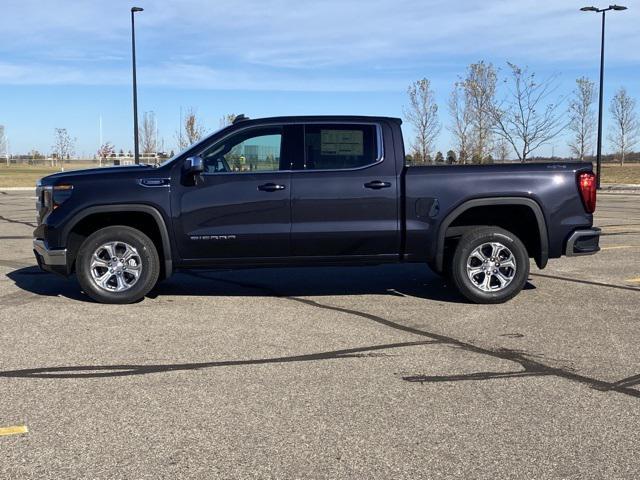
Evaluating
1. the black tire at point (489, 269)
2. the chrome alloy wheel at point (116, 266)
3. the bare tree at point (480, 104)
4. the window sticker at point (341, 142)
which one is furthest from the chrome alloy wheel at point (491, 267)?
the bare tree at point (480, 104)

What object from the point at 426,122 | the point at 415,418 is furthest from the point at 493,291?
the point at 426,122

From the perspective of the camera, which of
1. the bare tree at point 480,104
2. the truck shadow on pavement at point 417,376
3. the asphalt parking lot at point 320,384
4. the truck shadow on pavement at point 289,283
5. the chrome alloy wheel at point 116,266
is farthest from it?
the bare tree at point 480,104

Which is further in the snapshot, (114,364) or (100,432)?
(114,364)

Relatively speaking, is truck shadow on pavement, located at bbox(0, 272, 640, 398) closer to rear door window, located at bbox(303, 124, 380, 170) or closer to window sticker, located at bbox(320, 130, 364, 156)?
rear door window, located at bbox(303, 124, 380, 170)

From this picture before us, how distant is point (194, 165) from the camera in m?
6.79

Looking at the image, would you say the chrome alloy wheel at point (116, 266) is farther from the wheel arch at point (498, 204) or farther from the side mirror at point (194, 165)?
the wheel arch at point (498, 204)

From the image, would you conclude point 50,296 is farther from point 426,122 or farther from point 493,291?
point 426,122

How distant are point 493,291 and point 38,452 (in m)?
→ 4.94

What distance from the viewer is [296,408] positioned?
4211 mm

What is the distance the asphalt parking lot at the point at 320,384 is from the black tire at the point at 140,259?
15 cm

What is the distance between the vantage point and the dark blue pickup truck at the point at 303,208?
7.03m

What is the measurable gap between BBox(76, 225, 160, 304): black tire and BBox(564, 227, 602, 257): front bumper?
4.26 m

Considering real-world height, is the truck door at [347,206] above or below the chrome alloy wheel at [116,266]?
above

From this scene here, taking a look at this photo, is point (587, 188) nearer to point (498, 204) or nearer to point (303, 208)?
point (498, 204)
